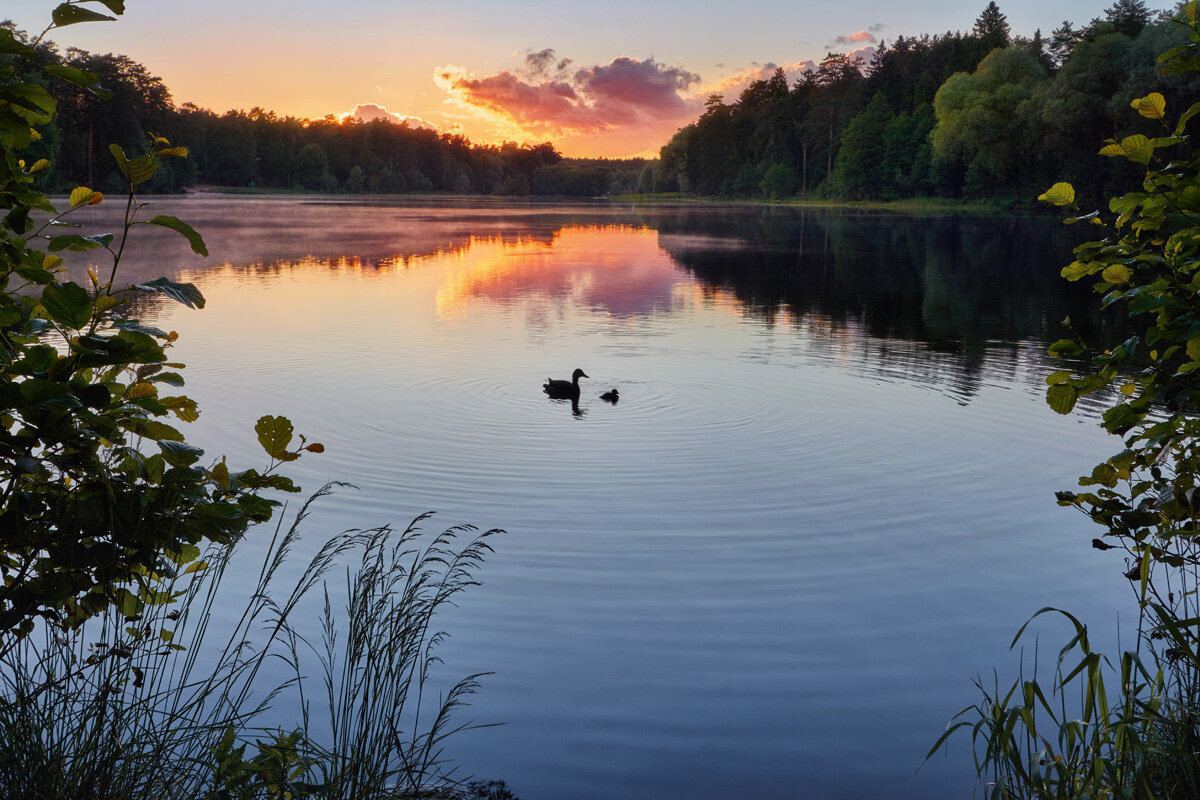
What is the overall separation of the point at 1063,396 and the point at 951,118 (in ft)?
255

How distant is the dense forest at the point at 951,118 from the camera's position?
60.7 metres

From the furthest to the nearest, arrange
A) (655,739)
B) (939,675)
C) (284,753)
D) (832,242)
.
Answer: (832,242) < (939,675) < (655,739) < (284,753)

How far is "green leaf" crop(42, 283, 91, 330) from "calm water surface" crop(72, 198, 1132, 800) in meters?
2.84

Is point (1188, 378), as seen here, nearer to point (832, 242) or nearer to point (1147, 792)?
point (1147, 792)

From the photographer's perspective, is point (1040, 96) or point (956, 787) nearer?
point (956, 787)

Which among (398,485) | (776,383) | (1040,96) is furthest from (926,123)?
(398,485)

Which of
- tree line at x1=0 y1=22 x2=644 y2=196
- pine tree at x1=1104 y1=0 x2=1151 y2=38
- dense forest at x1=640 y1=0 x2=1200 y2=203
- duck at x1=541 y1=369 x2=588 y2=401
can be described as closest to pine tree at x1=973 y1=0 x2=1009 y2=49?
dense forest at x1=640 y1=0 x2=1200 y2=203

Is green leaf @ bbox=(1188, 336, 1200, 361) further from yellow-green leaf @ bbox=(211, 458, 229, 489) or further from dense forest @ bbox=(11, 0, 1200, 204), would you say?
dense forest @ bbox=(11, 0, 1200, 204)

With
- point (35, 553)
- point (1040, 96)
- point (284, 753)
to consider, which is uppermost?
point (1040, 96)

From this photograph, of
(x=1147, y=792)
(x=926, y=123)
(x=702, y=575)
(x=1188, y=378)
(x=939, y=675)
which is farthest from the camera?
(x=926, y=123)

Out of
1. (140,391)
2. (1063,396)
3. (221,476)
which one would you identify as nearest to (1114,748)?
(1063,396)

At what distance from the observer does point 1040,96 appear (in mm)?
64312

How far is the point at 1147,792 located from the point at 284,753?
2.93 m

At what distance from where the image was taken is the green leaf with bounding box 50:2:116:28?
2.54 meters
